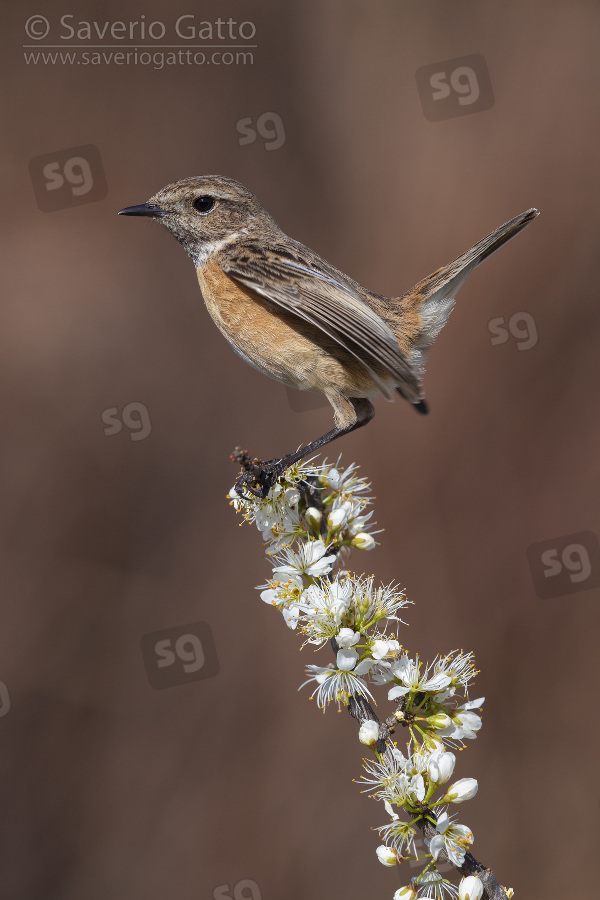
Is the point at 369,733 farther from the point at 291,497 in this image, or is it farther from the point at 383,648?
the point at 291,497

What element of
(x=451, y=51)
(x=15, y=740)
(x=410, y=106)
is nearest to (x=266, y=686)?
(x=15, y=740)

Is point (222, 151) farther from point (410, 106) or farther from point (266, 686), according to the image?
point (266, 686)

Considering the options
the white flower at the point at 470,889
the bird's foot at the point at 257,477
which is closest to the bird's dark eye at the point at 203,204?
the bird's foot at the point at 257,477

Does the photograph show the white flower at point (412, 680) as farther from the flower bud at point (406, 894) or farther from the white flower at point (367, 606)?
the flower bud at point (406, 894)

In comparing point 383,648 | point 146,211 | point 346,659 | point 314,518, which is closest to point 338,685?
point 346,659

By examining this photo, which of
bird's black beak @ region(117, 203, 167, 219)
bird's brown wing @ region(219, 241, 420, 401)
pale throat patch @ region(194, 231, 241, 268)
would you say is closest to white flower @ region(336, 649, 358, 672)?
bird's brown wing @ region(219, 241, 420, 401)

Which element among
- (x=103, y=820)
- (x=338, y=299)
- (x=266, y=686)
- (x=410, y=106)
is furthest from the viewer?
(x=410, y=106)
